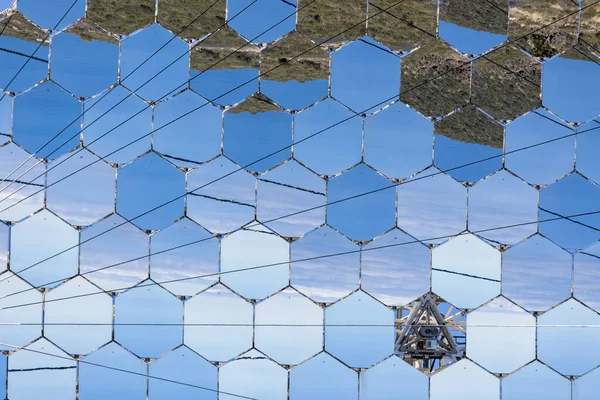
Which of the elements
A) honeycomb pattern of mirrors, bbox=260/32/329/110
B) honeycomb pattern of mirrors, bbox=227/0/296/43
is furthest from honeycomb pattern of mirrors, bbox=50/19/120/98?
honeycomb pattern of mirrors, bbox=260/32/329/110

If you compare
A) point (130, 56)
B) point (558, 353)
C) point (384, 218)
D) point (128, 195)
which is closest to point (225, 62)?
point (130, 56)

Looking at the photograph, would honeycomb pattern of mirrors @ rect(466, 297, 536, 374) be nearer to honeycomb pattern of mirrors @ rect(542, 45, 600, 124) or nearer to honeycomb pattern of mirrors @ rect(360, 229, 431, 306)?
honeycomb pattern of mirrors @ rect(360, 229, 431, 306)

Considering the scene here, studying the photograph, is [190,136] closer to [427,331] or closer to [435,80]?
[435,80]

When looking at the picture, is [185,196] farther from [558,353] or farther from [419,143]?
[558,353]

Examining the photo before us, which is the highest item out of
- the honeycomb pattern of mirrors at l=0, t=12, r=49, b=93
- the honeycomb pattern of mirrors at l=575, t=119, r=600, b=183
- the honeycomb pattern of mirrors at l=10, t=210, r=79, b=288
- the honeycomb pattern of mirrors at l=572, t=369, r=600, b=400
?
the honeycomb pattern of mirrors at l=0, t=12, r=49, b=93

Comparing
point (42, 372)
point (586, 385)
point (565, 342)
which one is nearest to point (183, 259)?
point (42, 372)

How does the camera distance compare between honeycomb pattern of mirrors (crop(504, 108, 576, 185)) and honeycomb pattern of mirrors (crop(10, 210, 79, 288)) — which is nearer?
honeycomb pattern of mirrors (crop(10, 210, 79, 288))
